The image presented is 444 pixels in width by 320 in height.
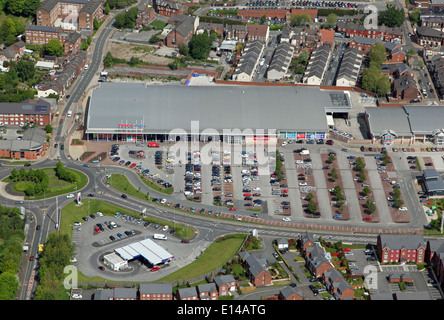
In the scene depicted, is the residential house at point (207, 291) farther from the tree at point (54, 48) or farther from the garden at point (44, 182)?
the tree at point (54, 48)

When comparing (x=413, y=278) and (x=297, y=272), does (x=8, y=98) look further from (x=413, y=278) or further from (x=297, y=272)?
(x=413, y=278)

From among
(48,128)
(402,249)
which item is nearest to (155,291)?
(402,249)

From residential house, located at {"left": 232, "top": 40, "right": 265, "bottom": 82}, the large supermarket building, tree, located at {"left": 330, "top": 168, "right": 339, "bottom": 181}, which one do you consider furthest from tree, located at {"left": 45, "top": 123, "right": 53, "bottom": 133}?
tree, located at {"left": 330, "top": 168, "right": 339, "bottom": 181}

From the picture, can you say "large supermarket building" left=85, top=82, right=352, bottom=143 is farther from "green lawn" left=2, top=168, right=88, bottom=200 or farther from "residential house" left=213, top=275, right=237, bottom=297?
"residential house" left=213, top=275, right=237, bottom=297

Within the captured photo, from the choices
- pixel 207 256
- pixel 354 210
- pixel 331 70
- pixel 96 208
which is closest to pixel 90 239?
pixel 96 208

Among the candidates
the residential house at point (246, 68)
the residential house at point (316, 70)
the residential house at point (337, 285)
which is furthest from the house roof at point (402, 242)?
the residential house at point (246, 68)

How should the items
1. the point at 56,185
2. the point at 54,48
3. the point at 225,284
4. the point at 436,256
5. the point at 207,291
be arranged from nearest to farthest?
the point at 207,291 → the point at 225,284 → the point at 436,256 → the point at 56,185 → the point at 54,48

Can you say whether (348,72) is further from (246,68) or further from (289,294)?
(289,294)
